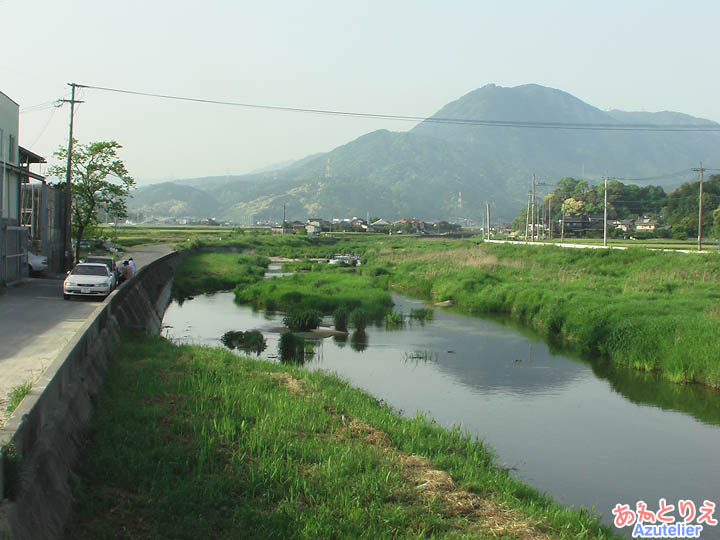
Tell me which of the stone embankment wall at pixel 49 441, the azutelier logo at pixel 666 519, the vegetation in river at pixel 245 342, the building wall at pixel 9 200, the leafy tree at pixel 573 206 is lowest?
the azutelier logo at pixel 666 519

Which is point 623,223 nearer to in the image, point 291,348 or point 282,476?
point 291,348

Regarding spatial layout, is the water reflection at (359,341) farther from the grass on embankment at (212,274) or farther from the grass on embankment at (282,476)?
the grass on embankment at (212,274)

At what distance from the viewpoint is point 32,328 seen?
2003 cm

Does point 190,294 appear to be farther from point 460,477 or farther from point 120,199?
point 460,477

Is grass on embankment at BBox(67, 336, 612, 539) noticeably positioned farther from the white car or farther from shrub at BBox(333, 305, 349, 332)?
shrub at BBox(333, 305, 349, 332)

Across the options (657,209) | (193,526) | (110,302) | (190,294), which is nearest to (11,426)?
(193,526)

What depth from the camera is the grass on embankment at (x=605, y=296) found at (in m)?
24.5

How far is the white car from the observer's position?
2792cm

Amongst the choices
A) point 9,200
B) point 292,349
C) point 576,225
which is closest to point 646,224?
point 576,225

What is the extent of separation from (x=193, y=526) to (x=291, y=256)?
280ft

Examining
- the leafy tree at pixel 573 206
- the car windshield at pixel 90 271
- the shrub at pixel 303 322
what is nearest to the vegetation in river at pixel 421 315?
the shrub at pixel 303 322

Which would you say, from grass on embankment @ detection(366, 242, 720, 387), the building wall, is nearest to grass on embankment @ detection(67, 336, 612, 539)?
grass on embankment @ detection(366, 242, 720, 387)

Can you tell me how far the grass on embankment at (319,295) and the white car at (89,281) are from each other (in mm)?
12471

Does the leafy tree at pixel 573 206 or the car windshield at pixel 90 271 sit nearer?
the car windshield at pixel 90 271
